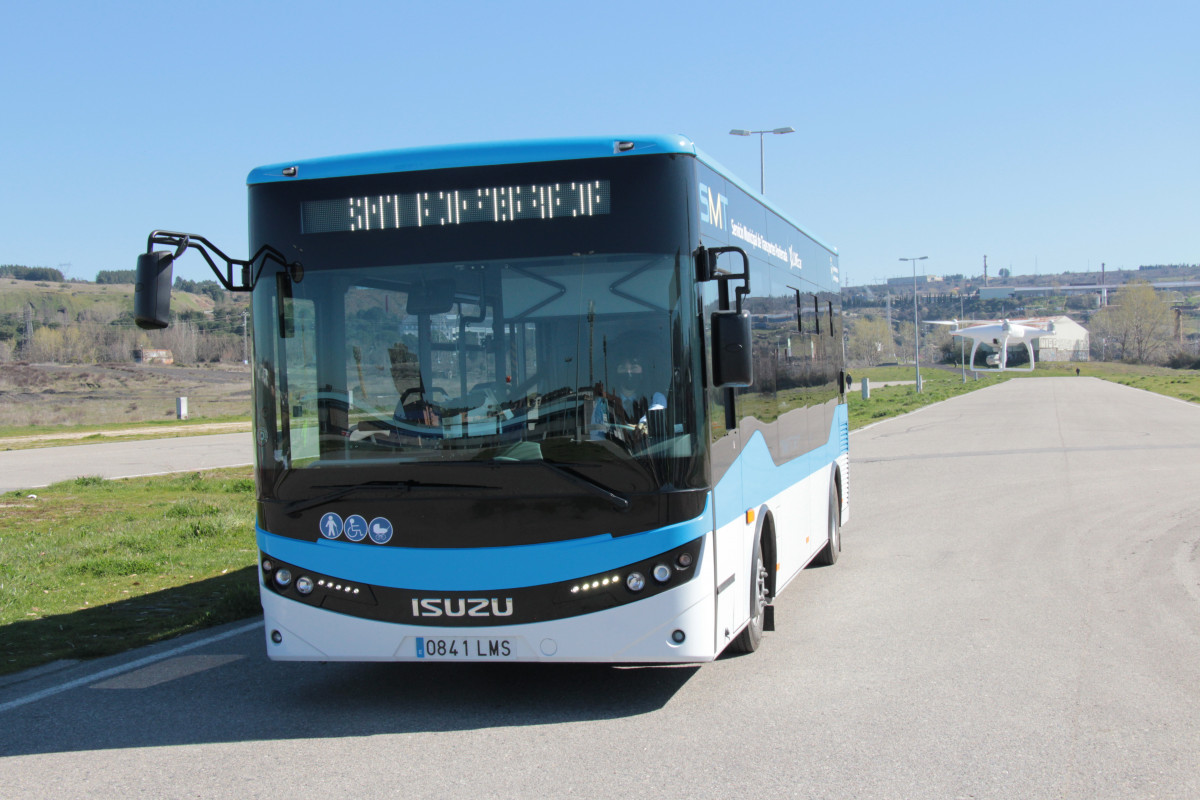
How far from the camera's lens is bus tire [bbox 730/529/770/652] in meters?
6.94

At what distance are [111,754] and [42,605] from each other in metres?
4.93

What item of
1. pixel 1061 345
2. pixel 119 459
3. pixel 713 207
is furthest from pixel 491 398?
pixel 1061 345

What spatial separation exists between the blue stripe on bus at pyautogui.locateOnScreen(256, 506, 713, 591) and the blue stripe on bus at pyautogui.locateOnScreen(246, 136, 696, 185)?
1.85 meters

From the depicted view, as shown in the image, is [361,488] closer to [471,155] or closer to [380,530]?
[380,530]

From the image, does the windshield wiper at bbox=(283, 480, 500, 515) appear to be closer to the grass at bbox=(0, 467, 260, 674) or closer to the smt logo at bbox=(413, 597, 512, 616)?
the smt logo at bbox=(413, 597, 512, 616)

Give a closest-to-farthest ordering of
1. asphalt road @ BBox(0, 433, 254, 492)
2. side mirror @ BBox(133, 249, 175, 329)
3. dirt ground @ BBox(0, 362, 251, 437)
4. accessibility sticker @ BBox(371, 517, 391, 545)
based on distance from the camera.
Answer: side mirror @ BBox(133, 249, 175, 329) → accessibility sticker @ BBox(371, 517, 391, 545) → asphalt road @ BBox(0, 433, 254, 492) → dirt ground @ BBox(0, 362, 251, 437)

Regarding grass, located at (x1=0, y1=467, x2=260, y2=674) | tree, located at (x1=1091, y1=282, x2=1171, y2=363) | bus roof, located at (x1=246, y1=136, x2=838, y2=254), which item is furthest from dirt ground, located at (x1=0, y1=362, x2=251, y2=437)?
tree, located at (x1=1091, y1=282, x2=1171, y2=363)

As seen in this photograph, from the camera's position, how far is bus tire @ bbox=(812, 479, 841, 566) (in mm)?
10781

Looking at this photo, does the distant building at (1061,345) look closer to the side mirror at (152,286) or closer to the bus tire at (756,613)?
the bus tire at (756,613)

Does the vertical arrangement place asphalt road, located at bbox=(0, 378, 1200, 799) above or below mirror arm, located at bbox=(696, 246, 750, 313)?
below

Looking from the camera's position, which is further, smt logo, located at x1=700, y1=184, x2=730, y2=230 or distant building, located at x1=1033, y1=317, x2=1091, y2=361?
distant building, located at x1=1033, y1=317, x2=1091, y2=361

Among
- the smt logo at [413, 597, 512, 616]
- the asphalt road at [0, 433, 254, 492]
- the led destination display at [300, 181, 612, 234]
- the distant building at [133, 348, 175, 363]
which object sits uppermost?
the distant building at [133, 348, 175, 363]

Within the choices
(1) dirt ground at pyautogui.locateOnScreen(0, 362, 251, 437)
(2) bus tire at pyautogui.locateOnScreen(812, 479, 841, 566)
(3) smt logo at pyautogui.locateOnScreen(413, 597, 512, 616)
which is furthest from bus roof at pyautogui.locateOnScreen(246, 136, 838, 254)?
(1) dirt ground at pyautogui.locateOnScreen(0, 362, 251, 437)

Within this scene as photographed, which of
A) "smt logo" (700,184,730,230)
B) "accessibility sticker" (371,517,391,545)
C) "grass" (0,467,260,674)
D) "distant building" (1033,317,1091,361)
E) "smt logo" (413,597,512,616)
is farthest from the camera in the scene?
"distant building" (1033,317,1091,361)
